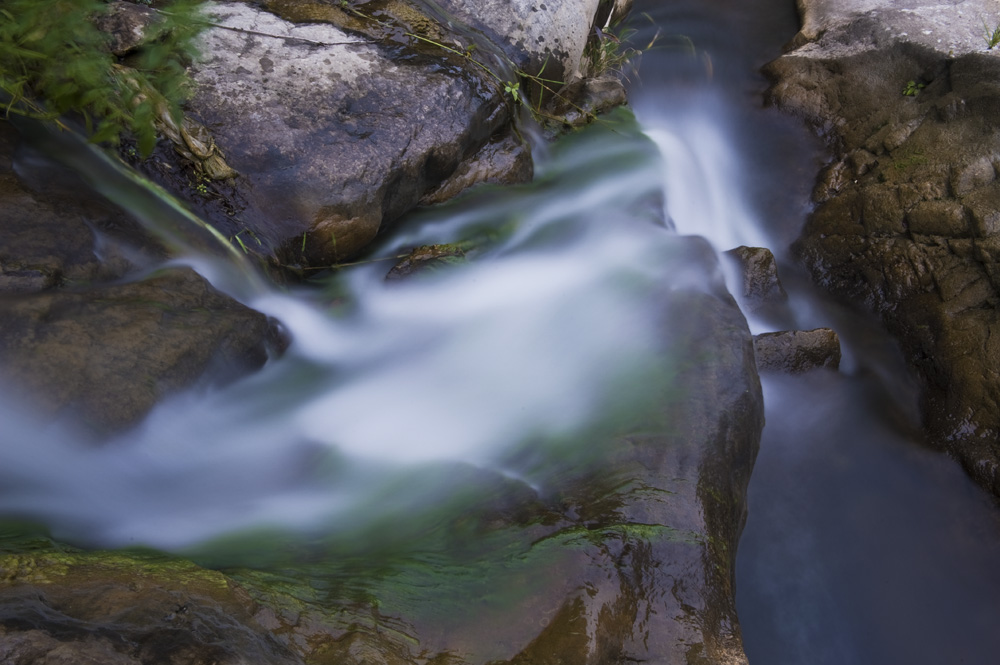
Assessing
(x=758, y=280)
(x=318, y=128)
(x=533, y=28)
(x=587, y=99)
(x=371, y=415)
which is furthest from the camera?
(x=587, y=99)

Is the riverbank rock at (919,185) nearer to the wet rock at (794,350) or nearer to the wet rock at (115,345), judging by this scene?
the wet rock at (794,350)

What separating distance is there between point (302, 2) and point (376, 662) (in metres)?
3.72

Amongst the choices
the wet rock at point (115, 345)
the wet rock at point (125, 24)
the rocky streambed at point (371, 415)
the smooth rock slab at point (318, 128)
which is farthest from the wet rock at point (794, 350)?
the wet rock at point (125, 24)

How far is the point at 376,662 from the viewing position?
199cm

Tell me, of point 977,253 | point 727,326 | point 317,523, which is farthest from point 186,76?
point 977,253

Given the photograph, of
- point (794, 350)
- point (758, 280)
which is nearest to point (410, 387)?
point (794, 350)

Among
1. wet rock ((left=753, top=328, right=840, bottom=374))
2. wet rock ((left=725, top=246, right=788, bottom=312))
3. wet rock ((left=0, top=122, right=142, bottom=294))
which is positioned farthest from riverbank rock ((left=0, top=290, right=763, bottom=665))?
wet rock ((left=725, top=246, right=788, bottom=312))

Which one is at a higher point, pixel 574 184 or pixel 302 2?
pixel 302 2

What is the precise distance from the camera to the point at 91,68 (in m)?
3.11

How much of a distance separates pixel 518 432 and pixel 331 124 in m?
1.93

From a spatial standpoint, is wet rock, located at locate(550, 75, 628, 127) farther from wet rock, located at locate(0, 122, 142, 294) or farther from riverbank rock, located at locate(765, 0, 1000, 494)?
wet rock, located at locate(0, 122, 142, 294)

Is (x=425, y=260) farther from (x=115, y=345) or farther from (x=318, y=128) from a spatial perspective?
(x=115, y=345)

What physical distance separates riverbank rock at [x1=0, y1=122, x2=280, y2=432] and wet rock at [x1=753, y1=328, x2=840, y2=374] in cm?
272

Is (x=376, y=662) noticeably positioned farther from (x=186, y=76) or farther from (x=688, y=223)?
(x=688, y=223)
